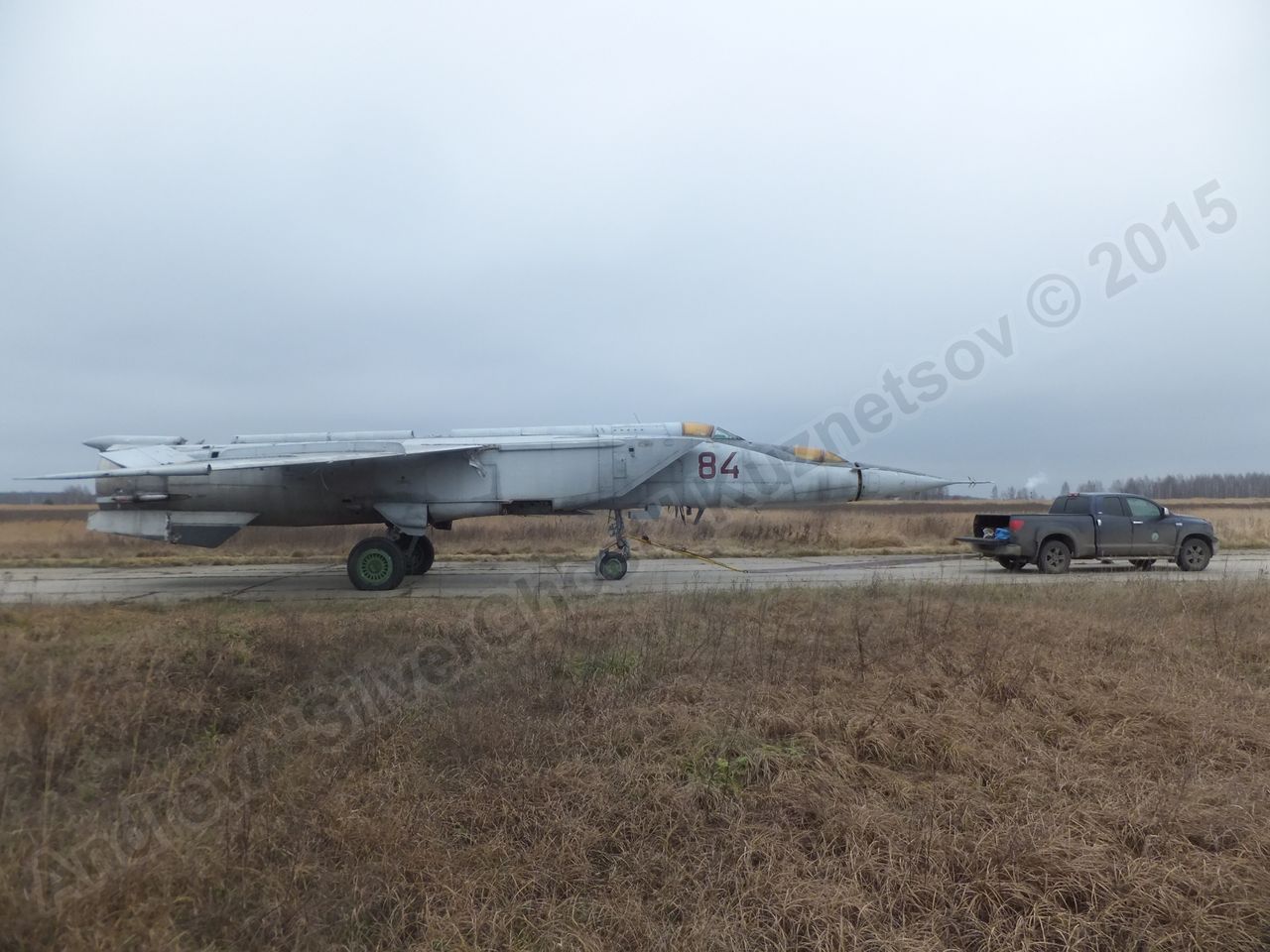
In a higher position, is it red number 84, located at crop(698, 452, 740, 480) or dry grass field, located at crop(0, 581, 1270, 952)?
red number 84, located at crop(698, 452, 740, 480)

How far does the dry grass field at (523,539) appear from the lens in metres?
19.3

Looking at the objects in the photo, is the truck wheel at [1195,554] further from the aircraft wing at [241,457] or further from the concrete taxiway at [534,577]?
the aircraft wing at [241,457]

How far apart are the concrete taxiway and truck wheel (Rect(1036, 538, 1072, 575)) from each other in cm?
29

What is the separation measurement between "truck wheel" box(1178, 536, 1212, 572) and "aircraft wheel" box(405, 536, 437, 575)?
15489 mm

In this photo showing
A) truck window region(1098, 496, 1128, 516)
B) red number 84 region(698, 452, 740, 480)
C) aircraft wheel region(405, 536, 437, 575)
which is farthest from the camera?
truck window region(1098, 496, 1128, 516)

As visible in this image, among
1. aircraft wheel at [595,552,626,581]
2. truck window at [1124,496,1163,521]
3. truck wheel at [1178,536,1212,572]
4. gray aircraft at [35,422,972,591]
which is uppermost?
gray aircraft at [35,422,972,591]

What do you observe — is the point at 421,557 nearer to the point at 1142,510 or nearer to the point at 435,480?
the point at 435,480

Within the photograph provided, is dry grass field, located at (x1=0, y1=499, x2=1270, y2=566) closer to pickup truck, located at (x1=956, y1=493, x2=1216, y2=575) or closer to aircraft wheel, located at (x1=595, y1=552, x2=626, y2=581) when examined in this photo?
pickup truck, located at (x1=956, y1=493, x2=1216, y2=575)

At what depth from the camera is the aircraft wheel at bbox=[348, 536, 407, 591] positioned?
12.7 meters

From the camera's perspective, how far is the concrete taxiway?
479 inches

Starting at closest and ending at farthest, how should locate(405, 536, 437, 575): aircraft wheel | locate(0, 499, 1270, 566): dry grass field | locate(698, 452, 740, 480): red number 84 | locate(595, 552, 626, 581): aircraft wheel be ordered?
1. locate(595, 552, 626, 581): aircraft wheel
2. locate(698, 452, 740, 480): red number 84
3. locate(405, 536, 437, 575): aircraft wheel
4. locate(0, 499, 1270, 566): dry grass field

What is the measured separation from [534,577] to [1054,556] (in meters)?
10.5

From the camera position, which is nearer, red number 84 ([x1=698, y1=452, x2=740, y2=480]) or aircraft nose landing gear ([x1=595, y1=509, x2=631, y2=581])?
aircraft nose landing gear ([x1=595, y1=509, x2=631, y2=581])

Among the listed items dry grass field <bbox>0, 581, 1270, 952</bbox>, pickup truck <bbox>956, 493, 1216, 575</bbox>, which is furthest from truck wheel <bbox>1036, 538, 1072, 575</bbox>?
dry grass field <bbox>0, 581, 1270, 952</bbox>
